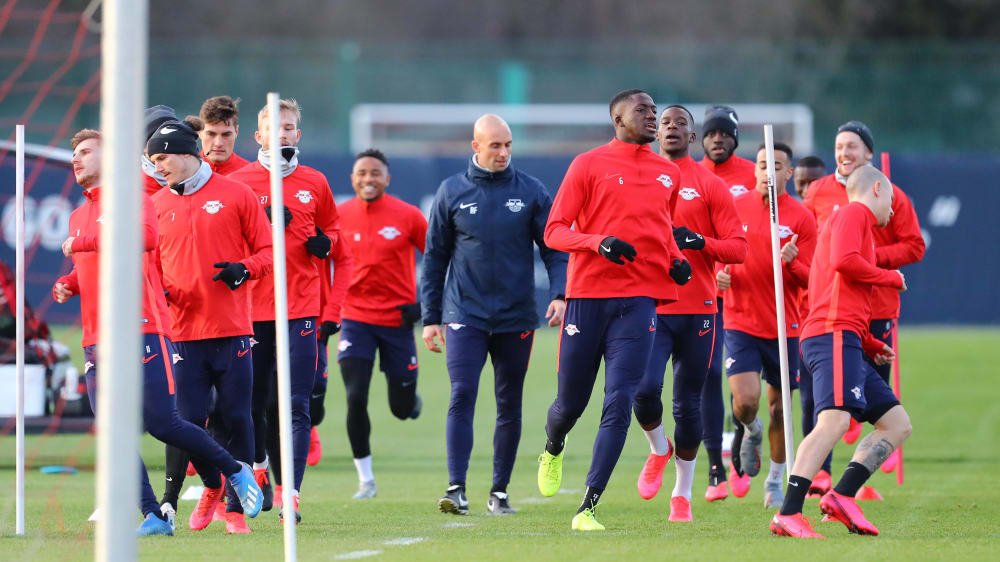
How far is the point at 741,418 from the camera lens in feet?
31.8

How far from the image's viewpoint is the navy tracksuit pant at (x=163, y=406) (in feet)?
24.6

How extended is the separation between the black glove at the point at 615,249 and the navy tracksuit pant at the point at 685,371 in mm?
1233

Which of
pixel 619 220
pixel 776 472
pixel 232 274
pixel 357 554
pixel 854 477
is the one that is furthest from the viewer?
pixel 776 472

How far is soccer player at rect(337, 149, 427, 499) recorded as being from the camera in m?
10.4

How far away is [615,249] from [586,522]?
1475 millimetres

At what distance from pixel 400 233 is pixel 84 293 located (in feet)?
11.3

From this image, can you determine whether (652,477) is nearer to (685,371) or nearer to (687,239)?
(685,371)

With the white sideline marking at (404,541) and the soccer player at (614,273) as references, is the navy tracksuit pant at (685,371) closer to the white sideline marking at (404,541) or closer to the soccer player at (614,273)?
the soccer player at (614,273)

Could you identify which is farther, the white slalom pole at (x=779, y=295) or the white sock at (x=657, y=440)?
the white sock at (x=657, y=440)

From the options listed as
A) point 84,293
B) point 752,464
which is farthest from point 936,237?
point 84,293

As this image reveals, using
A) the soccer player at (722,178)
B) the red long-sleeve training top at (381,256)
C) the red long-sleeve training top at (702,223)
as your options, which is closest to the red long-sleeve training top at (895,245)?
the red long-sleeve training top at (702,223)

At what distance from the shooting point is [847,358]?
7660 millimetres

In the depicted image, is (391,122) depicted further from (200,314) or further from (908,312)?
(200,314)

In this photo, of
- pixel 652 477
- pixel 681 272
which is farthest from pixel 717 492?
pixel 681 272
